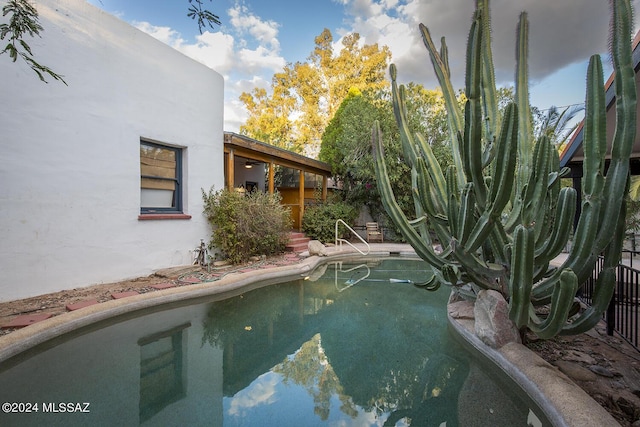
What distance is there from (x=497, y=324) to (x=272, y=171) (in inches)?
346

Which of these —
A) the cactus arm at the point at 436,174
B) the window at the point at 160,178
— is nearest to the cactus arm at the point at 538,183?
the cactus arm at the point at 436,174

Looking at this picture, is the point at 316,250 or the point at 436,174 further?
Result: the point at 316,250

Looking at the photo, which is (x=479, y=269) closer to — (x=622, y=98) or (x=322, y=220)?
(x=622, y=98)

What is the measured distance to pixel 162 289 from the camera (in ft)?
17.5

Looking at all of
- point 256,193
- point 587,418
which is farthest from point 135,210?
point 587,418

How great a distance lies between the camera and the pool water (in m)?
2.55

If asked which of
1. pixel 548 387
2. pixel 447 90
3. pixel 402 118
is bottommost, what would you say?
pixel 548 387

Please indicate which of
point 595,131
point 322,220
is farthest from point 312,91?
point 595,131

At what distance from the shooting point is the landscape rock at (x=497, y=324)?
127 inches

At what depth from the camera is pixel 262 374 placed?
10.7ft

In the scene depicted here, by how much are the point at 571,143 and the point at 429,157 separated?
3147 millimetres

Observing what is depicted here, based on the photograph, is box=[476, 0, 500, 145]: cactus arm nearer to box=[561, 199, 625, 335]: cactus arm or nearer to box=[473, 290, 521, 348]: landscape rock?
box=[561, 199, 625, 335]: cactus arm

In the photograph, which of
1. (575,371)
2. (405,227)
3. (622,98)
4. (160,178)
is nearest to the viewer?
(622,98)

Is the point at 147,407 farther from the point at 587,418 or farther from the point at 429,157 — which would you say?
the point at 429,157
